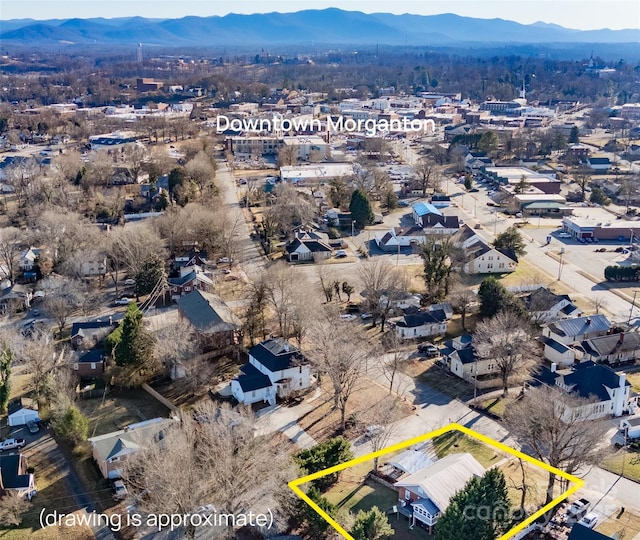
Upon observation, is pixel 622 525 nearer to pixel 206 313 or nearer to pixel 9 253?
pixel 206 313

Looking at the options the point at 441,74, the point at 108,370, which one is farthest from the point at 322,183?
the point at 441,74

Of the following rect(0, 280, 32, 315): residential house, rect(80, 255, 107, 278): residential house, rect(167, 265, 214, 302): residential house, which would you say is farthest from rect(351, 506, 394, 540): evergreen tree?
rect(80, 255, 107, 278): residential house

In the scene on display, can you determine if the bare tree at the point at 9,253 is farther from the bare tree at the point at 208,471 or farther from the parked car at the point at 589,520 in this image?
the parked car at the point at 589,520

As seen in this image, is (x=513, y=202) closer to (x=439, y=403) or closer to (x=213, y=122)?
(x=439, y=403)

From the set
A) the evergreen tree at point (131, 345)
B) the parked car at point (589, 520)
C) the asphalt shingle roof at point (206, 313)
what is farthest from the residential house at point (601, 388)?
the evergreen tree at point (131, 345)

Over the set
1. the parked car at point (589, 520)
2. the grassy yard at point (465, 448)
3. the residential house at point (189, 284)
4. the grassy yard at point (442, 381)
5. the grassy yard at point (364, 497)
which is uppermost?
the residential house at point (189, 284)

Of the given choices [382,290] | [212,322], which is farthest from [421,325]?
[212,322]
